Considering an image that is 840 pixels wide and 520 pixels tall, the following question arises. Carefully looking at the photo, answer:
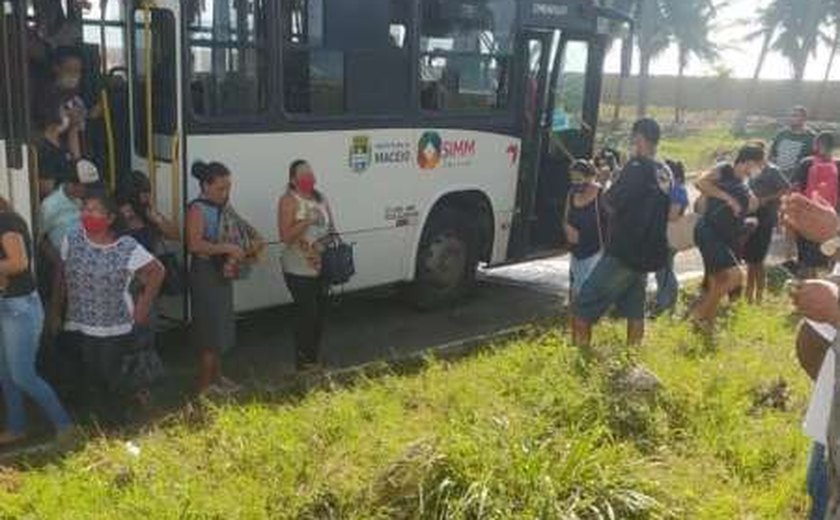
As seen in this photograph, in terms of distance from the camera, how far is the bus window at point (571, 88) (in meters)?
9.34

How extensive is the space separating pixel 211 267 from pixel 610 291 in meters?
2.57

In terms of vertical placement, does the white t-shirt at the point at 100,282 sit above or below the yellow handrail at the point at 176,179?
below

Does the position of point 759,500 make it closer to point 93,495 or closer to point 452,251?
point 93,495

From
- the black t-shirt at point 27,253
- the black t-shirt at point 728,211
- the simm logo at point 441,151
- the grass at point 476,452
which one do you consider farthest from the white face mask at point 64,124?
the black t-shirt at point 728,211

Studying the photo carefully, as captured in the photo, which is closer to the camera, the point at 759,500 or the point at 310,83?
the point at 759,500

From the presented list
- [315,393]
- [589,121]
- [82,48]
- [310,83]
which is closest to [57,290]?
[315,393]

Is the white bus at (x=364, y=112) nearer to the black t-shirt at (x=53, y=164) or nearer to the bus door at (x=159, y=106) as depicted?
the bus door at (x=159, y=106)

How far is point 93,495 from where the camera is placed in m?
4.48

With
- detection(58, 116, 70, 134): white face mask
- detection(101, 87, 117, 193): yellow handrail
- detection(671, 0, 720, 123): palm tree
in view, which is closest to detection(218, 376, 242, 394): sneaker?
detection(101, 87, 117, 193): yellow handrail

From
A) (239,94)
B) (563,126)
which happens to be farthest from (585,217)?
(239,94)

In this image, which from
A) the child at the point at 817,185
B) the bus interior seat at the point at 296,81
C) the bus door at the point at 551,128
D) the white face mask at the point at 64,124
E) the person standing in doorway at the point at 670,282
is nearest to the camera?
the white face mask at the point at 64,124

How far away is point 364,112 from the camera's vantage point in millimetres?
7656

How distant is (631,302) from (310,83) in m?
2.72

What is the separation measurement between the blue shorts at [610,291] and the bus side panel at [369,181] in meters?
1.92
